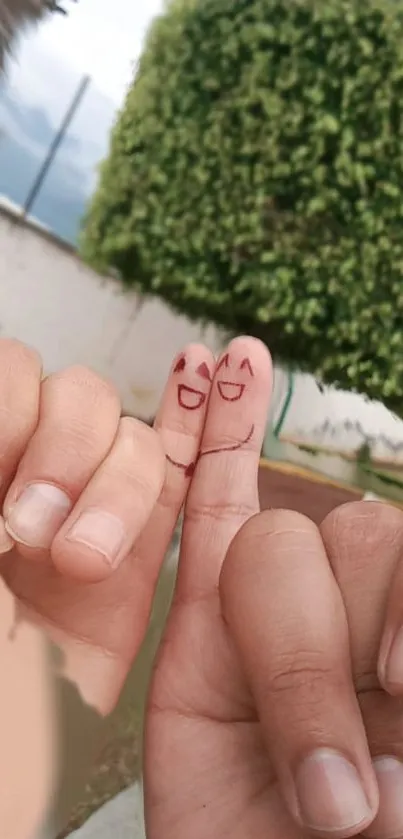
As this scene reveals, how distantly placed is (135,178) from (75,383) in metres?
0.33

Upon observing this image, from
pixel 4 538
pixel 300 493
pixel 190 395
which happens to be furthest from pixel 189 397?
pixel 300 493

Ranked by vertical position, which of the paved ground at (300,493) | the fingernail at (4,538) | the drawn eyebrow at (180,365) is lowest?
the fingernail at (4,538)

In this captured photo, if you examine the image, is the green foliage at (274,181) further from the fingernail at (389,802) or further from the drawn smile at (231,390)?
the fingernail at (389,802)

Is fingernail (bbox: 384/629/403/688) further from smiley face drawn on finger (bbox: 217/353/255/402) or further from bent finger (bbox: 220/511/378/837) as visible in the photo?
smiley face drawn on finger (bbox: 217/353/255/402)

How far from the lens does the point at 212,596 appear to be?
32cm

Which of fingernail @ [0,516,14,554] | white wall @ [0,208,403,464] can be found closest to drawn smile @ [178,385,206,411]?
fingernail @ [0,516,14,554]

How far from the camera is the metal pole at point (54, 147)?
1.99 ft

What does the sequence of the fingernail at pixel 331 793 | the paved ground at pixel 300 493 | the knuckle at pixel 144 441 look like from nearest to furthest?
the fingernail at pixel 331 793 < the knuckle at pixel 144 441 < the paved ground at pixel 300 493

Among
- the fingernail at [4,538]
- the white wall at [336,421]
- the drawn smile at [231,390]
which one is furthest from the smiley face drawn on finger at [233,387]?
the white wall at [336,421]

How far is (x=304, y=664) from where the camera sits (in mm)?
236

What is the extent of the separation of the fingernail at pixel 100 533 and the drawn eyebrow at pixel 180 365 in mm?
88

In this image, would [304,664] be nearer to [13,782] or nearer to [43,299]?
[13,782]

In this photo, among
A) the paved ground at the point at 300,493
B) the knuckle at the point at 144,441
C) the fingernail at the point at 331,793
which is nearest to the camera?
the fingernail at the point at 331,793

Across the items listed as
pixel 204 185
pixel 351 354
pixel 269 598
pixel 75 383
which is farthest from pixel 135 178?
pixel 269 598
